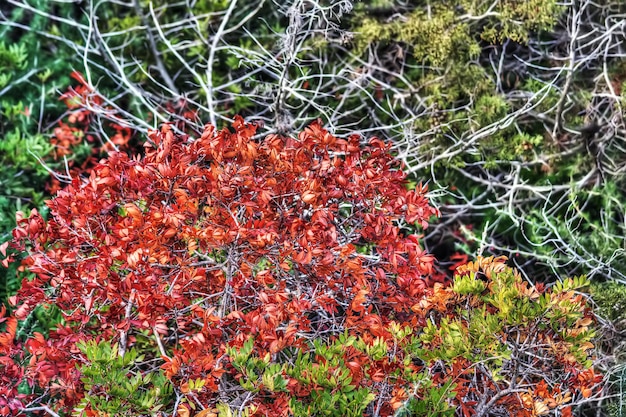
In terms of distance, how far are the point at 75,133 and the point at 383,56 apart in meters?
2.18

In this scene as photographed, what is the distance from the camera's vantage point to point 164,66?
5.46 meters

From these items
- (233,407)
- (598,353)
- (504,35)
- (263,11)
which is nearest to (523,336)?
(598,353)

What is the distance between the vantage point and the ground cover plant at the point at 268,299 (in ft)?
9.28

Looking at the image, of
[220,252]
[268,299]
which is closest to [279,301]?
[268,299]

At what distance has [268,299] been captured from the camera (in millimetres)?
2934

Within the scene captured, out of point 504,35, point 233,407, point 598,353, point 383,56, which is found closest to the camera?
point 233,407

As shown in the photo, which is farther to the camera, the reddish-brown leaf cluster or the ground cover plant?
the reddish-brown leaf cluster

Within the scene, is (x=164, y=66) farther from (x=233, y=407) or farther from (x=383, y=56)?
(x=233, y=407)

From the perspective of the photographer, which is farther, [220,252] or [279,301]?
[220,252]

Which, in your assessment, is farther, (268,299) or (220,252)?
(220,252)

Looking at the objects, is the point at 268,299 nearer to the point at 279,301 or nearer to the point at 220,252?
the point at 279,301

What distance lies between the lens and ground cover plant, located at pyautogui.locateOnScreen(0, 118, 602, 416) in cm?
283

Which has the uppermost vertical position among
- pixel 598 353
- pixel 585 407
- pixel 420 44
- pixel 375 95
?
pixel 420 44

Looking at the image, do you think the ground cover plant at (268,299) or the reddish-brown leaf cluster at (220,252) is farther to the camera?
the reddish-brown leaf cluster at (220,252)
